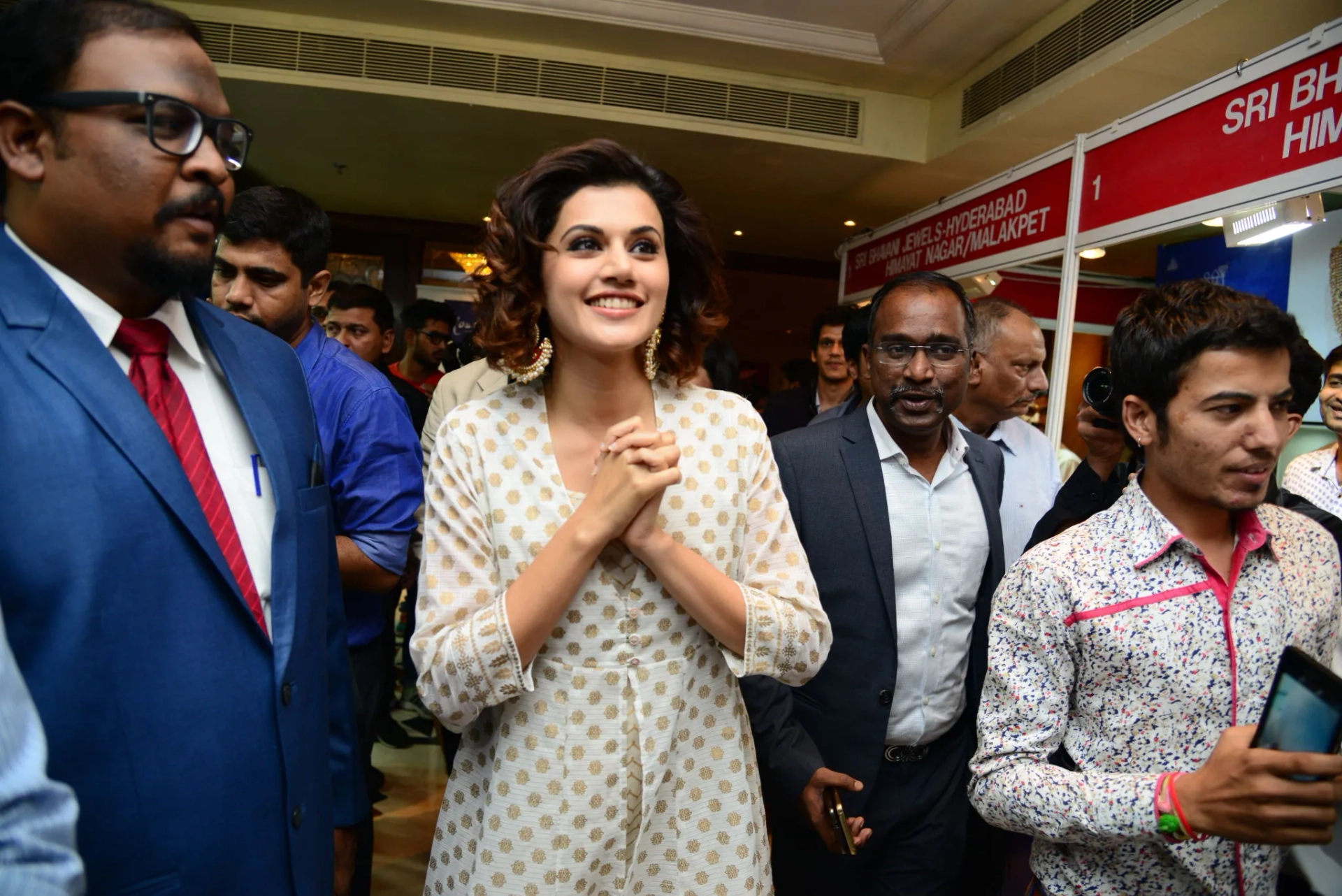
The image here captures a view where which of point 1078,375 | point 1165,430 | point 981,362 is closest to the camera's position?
point 1165,430

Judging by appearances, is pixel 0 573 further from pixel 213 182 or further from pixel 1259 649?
pixel 1259 649

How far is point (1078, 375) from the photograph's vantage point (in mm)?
3879

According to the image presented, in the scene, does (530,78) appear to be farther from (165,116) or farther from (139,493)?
(139,493)

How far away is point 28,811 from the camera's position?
2.06 ft

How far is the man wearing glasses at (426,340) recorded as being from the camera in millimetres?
5176

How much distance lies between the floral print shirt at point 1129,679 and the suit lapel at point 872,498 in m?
0.43

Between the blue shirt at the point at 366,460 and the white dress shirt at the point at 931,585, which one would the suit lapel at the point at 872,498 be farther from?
the blue shirt at the point at 366,460

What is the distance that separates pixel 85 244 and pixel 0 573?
35 centimetres

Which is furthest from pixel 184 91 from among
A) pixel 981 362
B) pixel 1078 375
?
pixel 1078 375

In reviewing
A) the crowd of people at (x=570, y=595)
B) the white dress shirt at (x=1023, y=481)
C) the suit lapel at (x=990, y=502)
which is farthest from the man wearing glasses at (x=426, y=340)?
the suit lapel at (x=990, y=502)

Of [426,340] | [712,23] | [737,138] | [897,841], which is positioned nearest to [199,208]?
[897,841]

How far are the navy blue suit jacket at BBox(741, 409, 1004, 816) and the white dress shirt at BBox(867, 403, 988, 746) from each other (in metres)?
0.03

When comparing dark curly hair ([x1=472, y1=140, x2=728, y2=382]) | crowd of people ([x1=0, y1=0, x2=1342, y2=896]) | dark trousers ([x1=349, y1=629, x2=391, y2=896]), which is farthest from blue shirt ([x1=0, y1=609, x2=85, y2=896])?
dark trousers ([x1=349, y1=629, x2=391, y2=896])

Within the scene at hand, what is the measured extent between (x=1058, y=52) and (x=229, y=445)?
4975 mm
